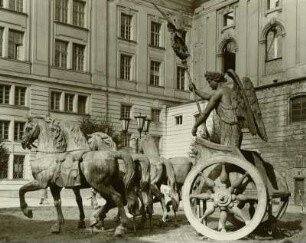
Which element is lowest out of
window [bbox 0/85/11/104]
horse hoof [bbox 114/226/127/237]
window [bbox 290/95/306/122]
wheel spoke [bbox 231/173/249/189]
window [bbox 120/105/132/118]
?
horse hoof [bbox 114/226/127/237]

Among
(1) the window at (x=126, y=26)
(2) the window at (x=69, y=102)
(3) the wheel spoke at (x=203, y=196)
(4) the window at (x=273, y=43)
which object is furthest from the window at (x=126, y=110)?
(3) the wheel spoke at (x=203, y=196)

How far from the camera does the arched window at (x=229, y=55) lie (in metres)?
46.7

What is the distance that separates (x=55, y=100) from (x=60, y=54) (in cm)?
361

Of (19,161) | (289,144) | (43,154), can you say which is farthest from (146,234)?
(19,161)

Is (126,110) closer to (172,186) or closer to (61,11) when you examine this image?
(61,11)

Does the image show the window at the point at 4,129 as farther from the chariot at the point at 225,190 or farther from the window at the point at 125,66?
the chariot at the point at 225,190

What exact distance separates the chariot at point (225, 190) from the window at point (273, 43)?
108 feet

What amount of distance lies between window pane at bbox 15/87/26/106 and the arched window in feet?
58.1

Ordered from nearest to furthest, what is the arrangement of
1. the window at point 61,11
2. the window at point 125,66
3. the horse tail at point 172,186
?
1. the horse tail at point 172,186
2. the window at point 61,11
3. the window at point 125,66

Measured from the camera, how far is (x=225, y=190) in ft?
30.5

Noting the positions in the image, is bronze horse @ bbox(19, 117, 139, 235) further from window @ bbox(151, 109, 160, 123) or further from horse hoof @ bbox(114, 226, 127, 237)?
window @ bbox(151, 109, 160, 123)

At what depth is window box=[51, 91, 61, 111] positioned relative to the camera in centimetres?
4066

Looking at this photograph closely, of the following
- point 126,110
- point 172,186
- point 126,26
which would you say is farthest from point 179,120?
point 172,186

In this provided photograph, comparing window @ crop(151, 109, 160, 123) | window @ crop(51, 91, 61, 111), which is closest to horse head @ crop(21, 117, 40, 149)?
window @ crop(51, 91, 61, 111)
